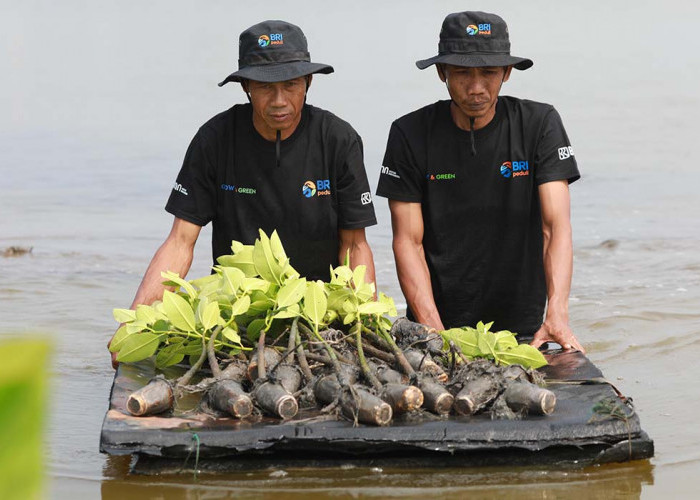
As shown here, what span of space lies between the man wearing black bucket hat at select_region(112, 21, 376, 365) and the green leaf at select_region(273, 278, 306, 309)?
699mm

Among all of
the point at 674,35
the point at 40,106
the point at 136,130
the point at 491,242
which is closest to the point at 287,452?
the point at 491,242

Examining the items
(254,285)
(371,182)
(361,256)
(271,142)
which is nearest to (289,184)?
(271,142)

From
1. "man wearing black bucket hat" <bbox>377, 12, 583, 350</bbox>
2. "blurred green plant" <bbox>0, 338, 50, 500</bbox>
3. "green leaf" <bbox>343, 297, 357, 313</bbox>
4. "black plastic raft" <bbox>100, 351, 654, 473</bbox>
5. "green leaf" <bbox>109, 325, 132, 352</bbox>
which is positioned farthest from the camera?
"man wearing black bucket hat" <bbox>377, 12, 583, 350</bbox>

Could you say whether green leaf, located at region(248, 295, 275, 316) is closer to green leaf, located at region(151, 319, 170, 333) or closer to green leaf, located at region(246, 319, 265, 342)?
green leaf, located at region(246, 319, 265, 342)

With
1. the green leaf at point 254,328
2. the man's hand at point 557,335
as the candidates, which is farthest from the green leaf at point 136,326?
the man's hand at point 557,335

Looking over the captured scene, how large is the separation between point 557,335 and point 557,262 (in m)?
0.34

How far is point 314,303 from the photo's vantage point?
3840 mm

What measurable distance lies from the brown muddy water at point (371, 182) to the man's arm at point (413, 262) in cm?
109

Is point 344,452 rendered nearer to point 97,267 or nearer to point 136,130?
point 97,267

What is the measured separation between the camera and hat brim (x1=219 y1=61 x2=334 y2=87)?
423cm

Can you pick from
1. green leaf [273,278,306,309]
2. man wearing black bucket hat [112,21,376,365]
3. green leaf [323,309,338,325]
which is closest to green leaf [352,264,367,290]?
green leaf [323,309,338,325]

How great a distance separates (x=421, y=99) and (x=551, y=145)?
12677 mm

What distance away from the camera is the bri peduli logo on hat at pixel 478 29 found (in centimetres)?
444

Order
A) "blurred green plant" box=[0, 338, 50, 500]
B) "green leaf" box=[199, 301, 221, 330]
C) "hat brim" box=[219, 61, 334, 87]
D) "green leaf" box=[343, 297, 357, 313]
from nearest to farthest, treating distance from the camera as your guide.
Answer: "blurred green plant" box=[0, 338, 50, 500], "green leaf" box=[199, 301, 221, 330], "green leaf" box=[343, 297, 357, 313], "hat brim" box=[219, 61, 334, 87]
